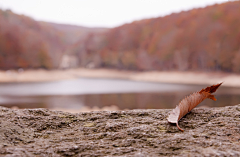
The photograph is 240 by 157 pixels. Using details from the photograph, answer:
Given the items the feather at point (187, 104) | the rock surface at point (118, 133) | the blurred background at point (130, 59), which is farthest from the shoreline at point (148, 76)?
the rock surface at point (118, 133)

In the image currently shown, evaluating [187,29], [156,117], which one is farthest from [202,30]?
[156,117]

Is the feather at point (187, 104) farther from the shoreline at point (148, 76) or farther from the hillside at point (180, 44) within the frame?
the hillside at point (180, 44)

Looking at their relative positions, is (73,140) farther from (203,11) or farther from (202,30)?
(203,11)

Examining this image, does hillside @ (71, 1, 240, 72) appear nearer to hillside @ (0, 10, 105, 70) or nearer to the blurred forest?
the blurred forest

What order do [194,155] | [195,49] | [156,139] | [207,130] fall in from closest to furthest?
[194,155]
[156,139]
[207,130]
[195,49]

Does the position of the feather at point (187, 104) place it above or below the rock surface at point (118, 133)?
above
